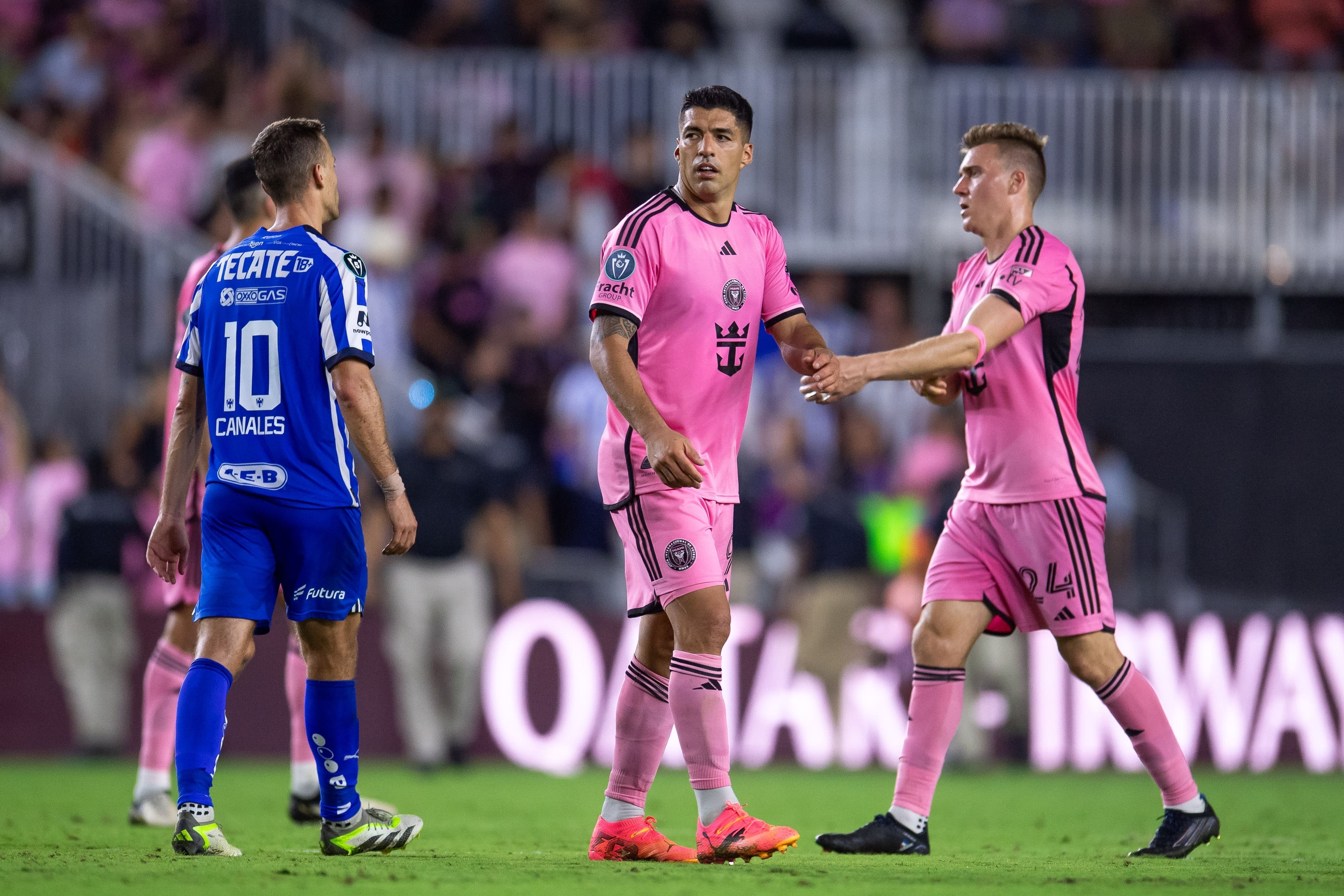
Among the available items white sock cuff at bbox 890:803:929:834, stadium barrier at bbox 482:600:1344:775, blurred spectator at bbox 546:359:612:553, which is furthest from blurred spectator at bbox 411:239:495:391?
white sock cuff at bbox 890:803:929:834

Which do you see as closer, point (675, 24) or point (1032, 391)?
point (1032, 391)

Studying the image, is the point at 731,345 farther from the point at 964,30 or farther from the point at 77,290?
the point at 964,30

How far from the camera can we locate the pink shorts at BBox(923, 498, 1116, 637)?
6.51 m

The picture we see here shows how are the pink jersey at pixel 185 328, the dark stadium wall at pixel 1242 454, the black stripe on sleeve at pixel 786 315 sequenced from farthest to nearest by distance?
the dark stadium wall at pixel 1242 454
the pink jersey at pixel 185 328
the black stripe on sleeve at pixel 786 315

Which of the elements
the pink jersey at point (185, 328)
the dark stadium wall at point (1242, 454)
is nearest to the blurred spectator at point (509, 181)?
the dark stadium wall at point (1242, 454)

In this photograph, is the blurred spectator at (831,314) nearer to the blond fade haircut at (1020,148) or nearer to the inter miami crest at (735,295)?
the blond fade haircut at (1020,148)

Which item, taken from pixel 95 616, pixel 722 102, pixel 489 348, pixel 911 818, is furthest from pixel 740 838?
pixel 489 348

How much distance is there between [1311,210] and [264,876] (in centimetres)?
1284

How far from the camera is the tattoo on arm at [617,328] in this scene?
20.0ft

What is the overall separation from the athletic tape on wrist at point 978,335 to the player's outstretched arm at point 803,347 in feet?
1.66

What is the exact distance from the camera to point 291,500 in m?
5.97

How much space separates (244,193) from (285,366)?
1.81m

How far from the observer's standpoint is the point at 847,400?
47.5 feet

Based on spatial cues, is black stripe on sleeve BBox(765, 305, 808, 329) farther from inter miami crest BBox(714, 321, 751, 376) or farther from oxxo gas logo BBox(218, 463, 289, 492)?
oxxo gas logo BBox(218, 463, 289, 492)
